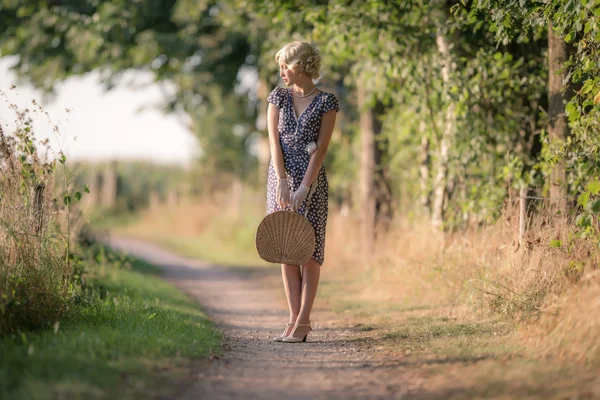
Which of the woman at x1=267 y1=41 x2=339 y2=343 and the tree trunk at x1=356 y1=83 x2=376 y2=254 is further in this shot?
the tree trunk at x1=356 y1=83 x2=376 y2=254

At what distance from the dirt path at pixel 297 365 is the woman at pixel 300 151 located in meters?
0.40

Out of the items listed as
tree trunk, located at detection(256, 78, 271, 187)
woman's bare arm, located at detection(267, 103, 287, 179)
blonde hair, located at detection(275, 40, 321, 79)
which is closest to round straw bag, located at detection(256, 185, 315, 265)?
woman's bare arm, located at detection(267, 103, 287, 179)

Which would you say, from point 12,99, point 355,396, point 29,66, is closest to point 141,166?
point 29,66

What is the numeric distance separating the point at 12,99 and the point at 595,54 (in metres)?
4.31

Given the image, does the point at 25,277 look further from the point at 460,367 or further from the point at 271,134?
the point at 460,367

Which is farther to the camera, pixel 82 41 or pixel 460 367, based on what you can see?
pixel 82 41

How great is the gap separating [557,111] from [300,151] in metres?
2.45

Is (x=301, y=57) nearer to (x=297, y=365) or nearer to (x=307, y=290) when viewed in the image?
(x=307, y=290)

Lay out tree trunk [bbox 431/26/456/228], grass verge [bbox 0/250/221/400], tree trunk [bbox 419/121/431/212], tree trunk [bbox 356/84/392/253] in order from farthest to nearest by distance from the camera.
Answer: tree trunk [bbox 356/84/392/253] → tree trunk [bbox 419/121/431/212] → tree trunk [bbox 431/26/456/228] → grass verge [bbox 0/250/221/400]

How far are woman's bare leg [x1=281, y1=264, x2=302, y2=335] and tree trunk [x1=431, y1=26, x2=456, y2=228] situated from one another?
3146 mm

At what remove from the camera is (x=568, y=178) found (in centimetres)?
697

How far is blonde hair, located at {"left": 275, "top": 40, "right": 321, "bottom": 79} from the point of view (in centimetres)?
595

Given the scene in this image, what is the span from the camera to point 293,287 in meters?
6.13

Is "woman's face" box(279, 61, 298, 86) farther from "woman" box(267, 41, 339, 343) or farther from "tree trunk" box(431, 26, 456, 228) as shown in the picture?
"tree trunk" box(431, 26, 456, 228)
